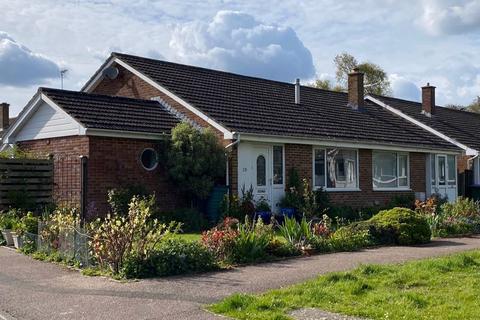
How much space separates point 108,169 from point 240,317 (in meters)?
10.3

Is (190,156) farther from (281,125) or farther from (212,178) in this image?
(281,125)

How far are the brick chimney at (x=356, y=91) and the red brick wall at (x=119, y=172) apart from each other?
12.5 meters

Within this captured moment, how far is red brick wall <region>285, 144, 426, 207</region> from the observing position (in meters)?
19.8

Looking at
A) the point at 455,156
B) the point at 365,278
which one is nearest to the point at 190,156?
the point at 365,278

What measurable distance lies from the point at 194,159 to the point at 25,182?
4.51m

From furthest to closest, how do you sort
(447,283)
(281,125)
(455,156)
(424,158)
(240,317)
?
(455,156)
(424,158)
(281,125)
(447,283)
(240,317)

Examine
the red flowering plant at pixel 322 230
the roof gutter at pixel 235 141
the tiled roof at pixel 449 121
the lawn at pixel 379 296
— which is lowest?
the lawn at pixel 379 296

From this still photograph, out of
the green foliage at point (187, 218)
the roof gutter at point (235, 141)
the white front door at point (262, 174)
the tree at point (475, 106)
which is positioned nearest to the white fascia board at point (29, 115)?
the green foliage at point (187, 218)

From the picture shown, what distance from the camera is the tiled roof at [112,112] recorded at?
17109 mm

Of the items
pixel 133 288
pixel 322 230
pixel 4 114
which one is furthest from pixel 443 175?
pixel 4 114

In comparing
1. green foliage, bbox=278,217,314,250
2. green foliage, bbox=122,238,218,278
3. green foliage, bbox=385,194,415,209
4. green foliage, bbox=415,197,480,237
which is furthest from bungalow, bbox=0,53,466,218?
green foliage, bbox=122,238,218,278

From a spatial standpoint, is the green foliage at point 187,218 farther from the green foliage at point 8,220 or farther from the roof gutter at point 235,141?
the green foliage at point 8,220

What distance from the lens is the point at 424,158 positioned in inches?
1008

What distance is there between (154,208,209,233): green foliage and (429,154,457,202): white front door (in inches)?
485
